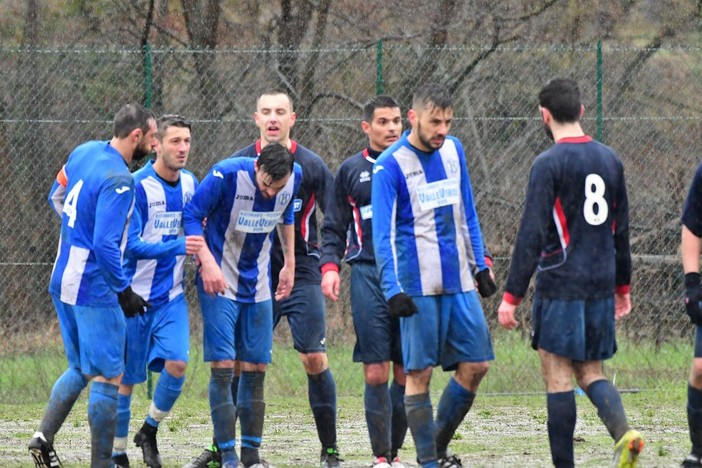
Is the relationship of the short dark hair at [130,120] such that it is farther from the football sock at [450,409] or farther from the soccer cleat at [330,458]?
the soccer cleat at [330,458]

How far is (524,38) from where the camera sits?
15477mm

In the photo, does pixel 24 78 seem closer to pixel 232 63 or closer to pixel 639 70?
pixel 232 63

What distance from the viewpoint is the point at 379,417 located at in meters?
8.16

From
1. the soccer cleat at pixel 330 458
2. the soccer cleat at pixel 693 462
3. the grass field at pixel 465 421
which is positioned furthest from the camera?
the grass field at pixel 465 421

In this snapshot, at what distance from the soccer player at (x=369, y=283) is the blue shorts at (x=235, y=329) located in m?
0.44

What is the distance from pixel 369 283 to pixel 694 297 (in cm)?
190

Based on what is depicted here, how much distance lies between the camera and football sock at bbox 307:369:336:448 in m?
8.64

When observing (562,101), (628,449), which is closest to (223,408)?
(628,449)

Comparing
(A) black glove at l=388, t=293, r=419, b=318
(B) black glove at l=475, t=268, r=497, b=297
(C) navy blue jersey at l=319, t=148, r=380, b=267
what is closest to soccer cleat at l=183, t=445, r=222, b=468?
(C) navy blue jersey at l=319, t=148, r=380, b=267

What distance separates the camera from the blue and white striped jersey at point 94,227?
289 inches

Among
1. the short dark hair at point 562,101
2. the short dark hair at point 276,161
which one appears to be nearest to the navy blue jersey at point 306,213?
the short dark hair at point 276,161

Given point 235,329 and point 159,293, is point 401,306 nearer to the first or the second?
point 235,329

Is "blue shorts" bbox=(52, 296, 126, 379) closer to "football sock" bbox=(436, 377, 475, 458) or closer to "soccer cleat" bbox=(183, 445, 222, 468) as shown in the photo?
"soccer cleat" bbox=(183, 445, 222, 468)

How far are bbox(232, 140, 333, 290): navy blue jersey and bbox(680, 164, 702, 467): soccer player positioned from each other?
2267 mm
